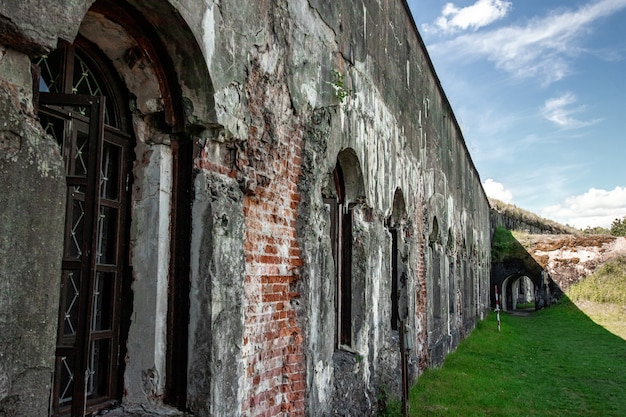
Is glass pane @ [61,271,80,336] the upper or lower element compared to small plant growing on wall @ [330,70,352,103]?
lower

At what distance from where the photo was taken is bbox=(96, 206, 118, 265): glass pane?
3246mm

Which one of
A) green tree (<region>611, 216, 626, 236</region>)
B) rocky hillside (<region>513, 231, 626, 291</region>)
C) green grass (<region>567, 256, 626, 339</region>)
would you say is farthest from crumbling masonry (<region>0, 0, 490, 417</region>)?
green tree (<region>611, 216, 626, 236</region>)

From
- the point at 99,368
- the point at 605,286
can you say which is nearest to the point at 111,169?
the point at 99,368

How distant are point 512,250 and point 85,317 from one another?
31.2 m

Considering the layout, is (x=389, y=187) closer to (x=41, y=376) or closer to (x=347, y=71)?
(x=347, y=71)

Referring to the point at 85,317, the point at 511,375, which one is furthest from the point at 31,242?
the point at 511,375

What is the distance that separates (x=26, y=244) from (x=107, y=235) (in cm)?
119

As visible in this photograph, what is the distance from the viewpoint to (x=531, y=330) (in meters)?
21.0

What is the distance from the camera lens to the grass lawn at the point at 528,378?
806 cm

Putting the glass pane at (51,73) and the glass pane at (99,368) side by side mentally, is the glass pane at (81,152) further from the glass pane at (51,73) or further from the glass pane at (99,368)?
the glass pane at (99,368)

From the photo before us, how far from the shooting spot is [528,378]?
10805mm

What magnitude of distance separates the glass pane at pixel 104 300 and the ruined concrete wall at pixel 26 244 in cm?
102

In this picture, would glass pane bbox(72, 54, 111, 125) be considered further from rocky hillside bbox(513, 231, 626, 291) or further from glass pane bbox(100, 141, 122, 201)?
rocky hillside bbox(513, 231, 626, 291)

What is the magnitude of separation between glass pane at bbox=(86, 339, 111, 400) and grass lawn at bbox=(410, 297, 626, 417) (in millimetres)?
4915
